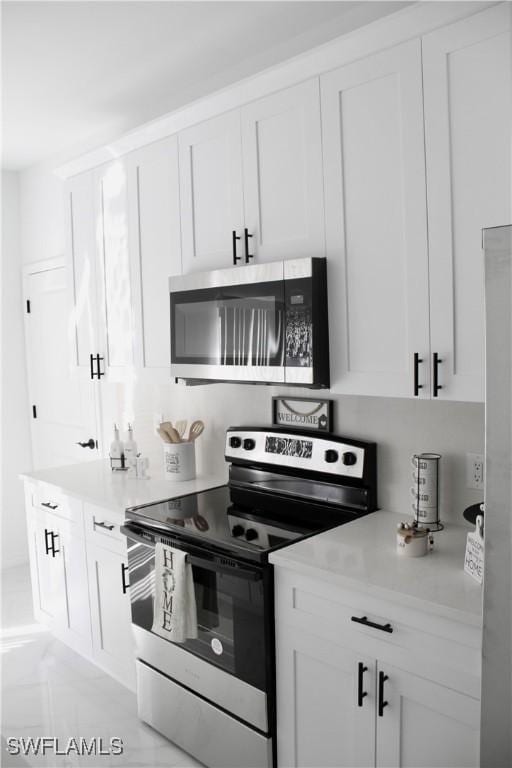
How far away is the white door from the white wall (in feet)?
0.22

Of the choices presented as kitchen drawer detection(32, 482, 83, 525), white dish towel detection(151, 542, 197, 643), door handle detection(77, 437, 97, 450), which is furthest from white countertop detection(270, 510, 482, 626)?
door handle detection(77, 437, 97, 450)

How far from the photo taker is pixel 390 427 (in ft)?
7.97

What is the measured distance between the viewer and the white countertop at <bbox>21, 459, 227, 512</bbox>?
2.82 m

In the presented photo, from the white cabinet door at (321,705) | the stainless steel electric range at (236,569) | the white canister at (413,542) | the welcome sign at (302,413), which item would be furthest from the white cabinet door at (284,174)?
the white cabinet door at (321,705)

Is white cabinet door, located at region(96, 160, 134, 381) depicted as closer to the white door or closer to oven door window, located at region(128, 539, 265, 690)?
the white door

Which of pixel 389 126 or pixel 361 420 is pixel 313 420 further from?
pixel 389 126

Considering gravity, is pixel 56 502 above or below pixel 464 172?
below

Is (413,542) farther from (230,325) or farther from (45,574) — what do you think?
(45,574)

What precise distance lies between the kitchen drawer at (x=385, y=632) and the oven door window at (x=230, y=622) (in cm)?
9

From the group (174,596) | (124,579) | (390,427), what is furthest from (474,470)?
(124,579)

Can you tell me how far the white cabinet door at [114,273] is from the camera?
3020mm

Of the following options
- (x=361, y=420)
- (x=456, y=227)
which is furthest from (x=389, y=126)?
(x=361, y=420)

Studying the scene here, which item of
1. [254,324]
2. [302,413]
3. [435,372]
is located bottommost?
[302,413]

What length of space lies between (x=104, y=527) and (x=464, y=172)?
2021 mm
